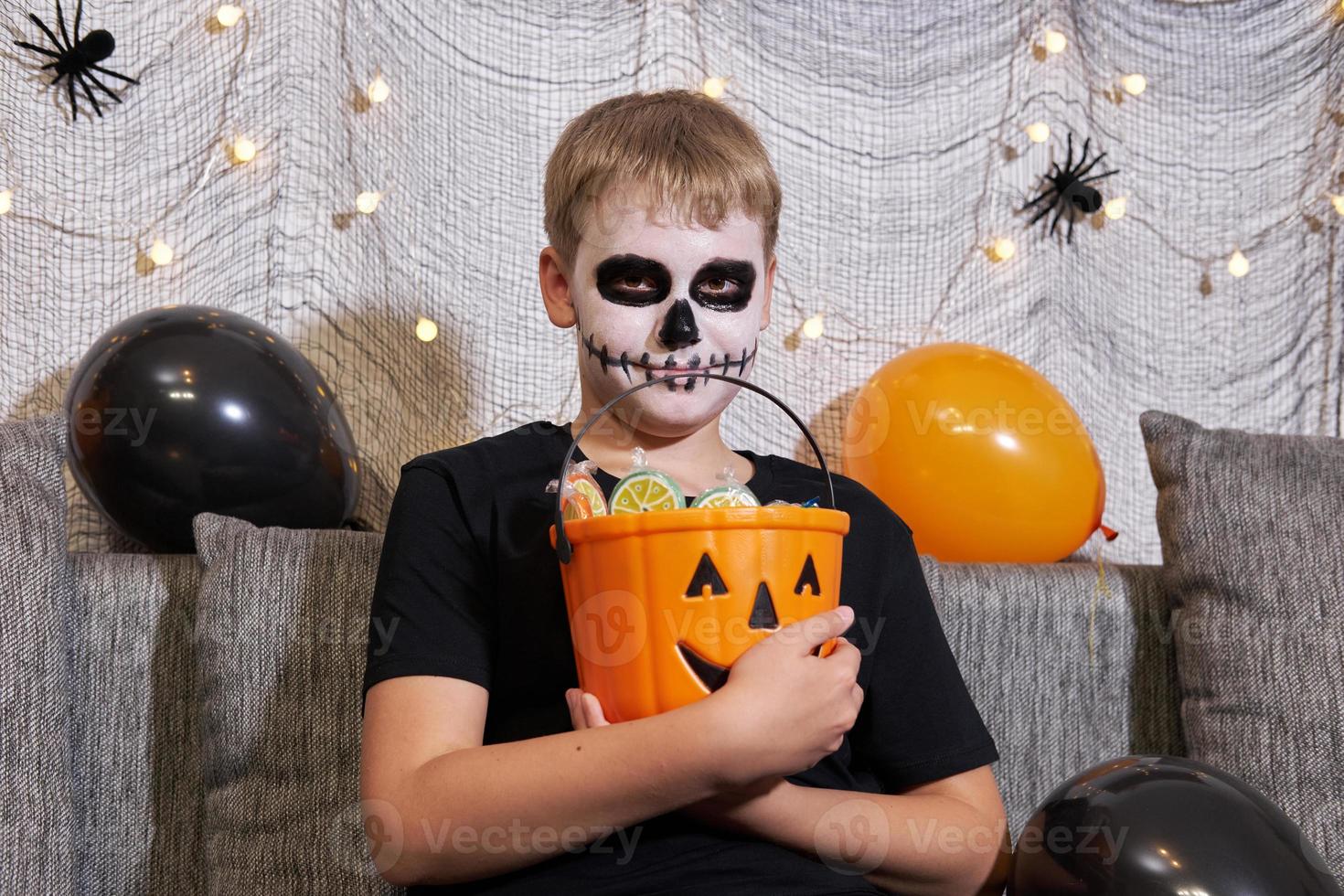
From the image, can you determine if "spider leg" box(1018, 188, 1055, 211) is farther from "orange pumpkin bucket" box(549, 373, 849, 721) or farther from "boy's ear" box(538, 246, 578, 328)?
"orange pumpkin bucket" box(549, 373, 849, 721)

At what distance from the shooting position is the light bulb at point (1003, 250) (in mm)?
1952

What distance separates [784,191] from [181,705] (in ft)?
3.83

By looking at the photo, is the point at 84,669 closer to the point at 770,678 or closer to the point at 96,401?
the point at 96,401

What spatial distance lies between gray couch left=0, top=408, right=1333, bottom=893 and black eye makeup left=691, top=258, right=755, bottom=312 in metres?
0.50

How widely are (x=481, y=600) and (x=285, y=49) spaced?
3.45 feet

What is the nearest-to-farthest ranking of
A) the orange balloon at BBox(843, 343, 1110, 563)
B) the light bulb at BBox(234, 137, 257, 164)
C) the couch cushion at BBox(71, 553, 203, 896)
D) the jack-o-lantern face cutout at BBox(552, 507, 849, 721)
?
the jack-o-lantern face cutout at BBox(552, 507, 849, 721), the couch cushion at BBox(71, 553, 203, 896), the orange balloon at BBox(843, 343, 1110, 563), the light bulb at BBox(234, 137, 257, 164)

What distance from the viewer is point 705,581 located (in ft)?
2.72

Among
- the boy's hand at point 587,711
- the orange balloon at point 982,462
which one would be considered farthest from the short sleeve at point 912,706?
the orange balloon at point 982,462

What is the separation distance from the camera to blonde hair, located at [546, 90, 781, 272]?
3.59 ft

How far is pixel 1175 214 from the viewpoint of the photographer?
204 centimetres

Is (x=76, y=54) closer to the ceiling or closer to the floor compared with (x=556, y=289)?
closer to the ceiling

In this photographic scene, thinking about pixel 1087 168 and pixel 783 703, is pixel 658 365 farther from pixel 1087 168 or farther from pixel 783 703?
pixel 1087 168

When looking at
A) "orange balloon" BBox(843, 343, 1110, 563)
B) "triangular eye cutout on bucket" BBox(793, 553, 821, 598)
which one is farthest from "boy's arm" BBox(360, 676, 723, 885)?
"orange balloon" BBox(843, 343, 1110, 563)

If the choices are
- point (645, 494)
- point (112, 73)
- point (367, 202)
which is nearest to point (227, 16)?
point (112, 73)
